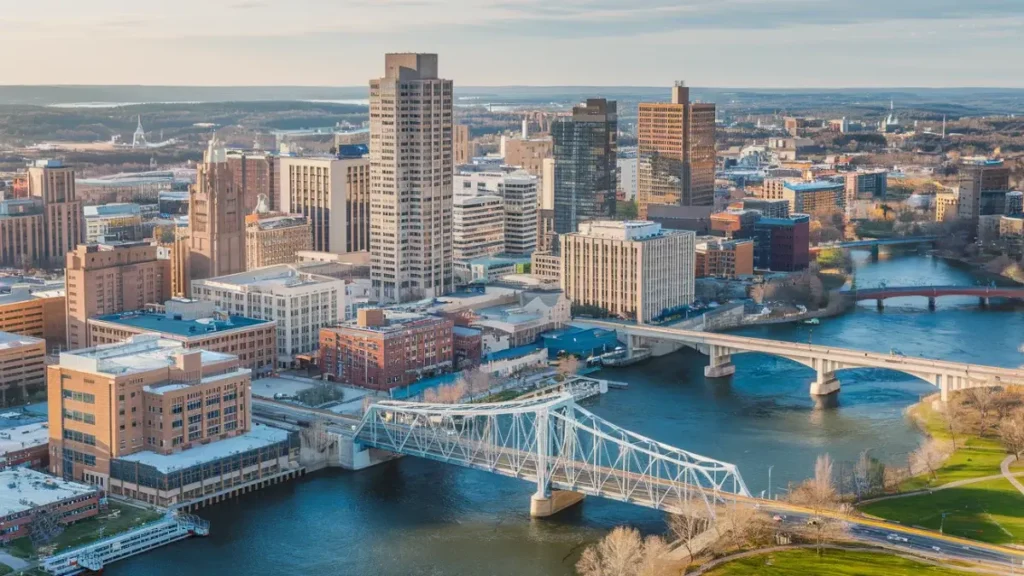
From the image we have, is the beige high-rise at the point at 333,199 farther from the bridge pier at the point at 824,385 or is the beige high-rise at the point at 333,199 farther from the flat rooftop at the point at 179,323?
the bridge pier at the point at 824,385

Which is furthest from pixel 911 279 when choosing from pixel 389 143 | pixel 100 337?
pixel 100 337

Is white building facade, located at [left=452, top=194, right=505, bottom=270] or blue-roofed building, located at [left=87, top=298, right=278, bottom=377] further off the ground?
white building facade, located at [left=452, top=194, right=505, bottom=270]

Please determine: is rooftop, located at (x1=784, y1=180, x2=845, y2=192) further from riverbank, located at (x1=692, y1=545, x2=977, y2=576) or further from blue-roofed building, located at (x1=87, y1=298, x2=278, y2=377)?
riverbank, located at (x1=692, y1=545, x2=977, y2=576)

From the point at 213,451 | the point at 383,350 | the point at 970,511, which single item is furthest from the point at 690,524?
the point at 383,350

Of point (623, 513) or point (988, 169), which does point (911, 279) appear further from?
point (623, 513)

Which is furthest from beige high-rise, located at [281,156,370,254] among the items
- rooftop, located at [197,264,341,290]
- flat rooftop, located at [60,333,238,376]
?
flat rooftop, located at [60,333,238,376]

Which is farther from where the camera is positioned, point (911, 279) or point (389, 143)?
point (911, 279)
